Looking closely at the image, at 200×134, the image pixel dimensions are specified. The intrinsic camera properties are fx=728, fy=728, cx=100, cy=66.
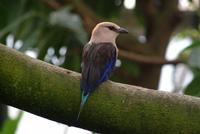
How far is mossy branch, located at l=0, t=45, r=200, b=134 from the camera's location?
10.8 ft

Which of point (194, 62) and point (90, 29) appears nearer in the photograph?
point (194, 62)

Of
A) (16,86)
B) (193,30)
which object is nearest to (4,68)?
(16,86)

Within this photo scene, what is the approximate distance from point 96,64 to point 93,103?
0.72m

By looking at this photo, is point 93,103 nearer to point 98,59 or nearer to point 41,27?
point 98,59

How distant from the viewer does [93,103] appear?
3400mm

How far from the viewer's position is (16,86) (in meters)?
3.29

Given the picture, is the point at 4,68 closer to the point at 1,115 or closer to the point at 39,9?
the point at 1,115

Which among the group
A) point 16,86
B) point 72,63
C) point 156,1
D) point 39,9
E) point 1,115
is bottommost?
point 16,86

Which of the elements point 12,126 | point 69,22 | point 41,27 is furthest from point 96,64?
point 41,27

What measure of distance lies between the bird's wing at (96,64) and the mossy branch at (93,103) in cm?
13

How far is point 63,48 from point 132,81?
0.74 metres

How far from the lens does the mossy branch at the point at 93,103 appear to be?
3.29 m

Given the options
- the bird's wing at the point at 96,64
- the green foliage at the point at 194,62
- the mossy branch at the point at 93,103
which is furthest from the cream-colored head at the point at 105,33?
the mossy branch at the point at 93,103

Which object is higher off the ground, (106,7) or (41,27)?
(106,7)
